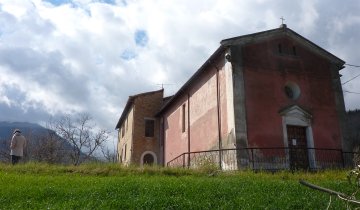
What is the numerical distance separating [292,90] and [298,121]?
1.72 meters

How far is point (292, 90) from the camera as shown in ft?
59.3

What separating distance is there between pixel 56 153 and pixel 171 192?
28938 millimetres

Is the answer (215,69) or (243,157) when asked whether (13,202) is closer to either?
(243,157)

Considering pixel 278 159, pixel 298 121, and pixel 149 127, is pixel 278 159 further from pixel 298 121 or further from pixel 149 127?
pixel 149 127

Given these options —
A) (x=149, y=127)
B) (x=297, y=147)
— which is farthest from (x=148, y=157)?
(x=297, y=147)

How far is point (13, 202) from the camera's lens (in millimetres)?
7898

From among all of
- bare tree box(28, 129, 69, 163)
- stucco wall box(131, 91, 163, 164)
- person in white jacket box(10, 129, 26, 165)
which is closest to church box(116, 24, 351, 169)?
person in white jacket box(10, 129, 26, 165)

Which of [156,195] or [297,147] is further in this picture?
[297,147]

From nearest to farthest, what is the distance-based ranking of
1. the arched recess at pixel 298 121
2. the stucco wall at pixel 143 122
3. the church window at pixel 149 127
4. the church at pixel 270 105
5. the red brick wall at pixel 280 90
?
the church at pixel 270 105
the red brick wall at pixel 280 90
the arched recess at pixel 298 121
the stucco wall at pixel 143 122
the church window at pixel 149 127

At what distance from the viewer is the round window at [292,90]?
1784 centimetres

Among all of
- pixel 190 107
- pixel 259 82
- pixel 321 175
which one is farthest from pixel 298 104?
pixel 190 107

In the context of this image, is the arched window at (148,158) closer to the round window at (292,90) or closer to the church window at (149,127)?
the church window at (149,127)

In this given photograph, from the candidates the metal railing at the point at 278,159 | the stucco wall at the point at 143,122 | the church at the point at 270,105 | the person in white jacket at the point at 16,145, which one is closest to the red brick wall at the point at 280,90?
the church at the point at 270,105

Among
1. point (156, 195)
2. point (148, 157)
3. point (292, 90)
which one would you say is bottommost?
point (156, 195)
